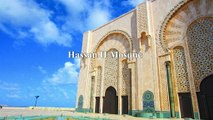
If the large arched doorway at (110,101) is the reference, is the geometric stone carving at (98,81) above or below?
above

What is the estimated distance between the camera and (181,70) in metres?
5.39

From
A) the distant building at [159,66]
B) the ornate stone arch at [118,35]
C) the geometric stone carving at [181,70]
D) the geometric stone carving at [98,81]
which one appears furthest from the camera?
the geometric stone carving at [98,81]

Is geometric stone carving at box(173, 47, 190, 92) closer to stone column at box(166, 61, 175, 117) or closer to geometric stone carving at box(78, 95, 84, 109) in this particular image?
stone column at box(166, 61, 175, 117)

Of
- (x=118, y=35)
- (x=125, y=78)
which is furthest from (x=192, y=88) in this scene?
(x=118, y=35)

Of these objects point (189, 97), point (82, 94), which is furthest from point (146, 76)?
point (82, 94)

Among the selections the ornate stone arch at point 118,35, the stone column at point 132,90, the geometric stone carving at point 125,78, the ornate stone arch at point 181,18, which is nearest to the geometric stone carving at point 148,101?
the stone column at point 132,90

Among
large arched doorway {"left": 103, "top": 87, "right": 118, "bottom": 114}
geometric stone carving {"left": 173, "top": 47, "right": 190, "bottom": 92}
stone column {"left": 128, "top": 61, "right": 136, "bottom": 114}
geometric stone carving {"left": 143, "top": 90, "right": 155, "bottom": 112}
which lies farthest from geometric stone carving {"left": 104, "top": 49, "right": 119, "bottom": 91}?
geometric stone carving {"left": 173, "top": 47, "right": 190, "bottom": 92}

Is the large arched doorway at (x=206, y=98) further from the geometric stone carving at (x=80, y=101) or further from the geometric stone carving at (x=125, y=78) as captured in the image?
the geometric stone carving at (x=80, y=101)

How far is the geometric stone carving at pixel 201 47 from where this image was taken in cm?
492

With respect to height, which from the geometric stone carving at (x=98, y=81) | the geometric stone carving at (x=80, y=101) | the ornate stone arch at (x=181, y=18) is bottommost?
the geometric stone carving at (x=80, y=101)

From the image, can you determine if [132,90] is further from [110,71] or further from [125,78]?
[110,71]

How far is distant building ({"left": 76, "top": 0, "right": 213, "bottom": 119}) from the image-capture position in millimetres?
5023

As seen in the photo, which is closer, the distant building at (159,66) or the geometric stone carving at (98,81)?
the distant building at (159,66)

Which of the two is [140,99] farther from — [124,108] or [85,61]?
[85,61]
